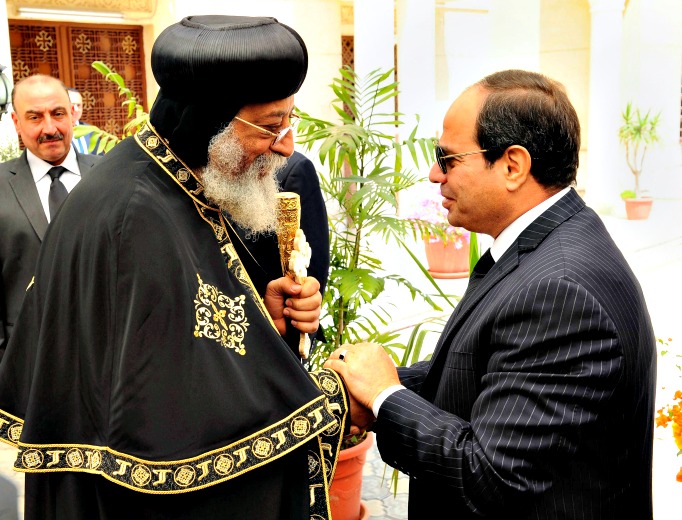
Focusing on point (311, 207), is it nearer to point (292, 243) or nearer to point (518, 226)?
point (292, 243)

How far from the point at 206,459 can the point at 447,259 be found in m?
9.09

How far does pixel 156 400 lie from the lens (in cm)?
186

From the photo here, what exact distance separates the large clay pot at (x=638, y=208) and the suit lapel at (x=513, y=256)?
44.9 feet

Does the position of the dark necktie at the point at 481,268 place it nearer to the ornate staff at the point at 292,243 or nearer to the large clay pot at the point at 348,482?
the ornate staff at the point at 292,243

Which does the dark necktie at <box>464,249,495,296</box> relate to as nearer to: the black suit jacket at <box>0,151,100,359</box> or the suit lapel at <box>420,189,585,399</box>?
the suit lapel at <box>420,189,585,399</box>

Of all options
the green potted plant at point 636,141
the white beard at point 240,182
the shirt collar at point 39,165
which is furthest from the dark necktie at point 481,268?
the green potted plant at point 636,141

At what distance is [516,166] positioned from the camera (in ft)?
6.51

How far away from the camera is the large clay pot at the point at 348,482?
4.11 meters

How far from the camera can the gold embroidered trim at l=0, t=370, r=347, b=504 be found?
183cm

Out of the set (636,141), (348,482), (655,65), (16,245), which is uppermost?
(655,65)

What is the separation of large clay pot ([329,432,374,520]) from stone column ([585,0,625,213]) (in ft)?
40.5

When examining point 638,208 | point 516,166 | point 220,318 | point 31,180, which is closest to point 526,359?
point 516,166

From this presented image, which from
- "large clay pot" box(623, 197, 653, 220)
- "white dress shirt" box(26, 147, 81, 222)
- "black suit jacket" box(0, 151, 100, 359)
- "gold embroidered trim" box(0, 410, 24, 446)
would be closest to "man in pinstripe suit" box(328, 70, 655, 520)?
"gold embroidered trim" box(0, 410, 24, 446)

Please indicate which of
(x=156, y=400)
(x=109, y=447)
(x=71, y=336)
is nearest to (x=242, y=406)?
(x=156, y=400)
